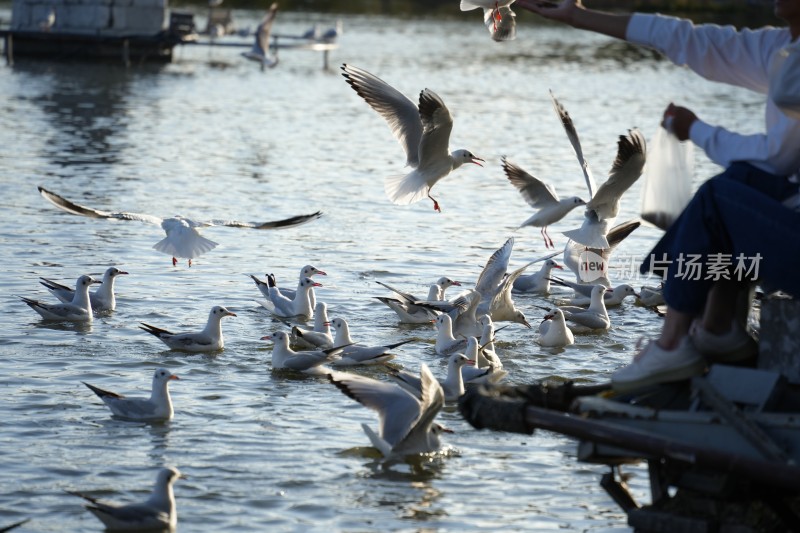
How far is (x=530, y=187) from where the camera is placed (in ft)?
35.3

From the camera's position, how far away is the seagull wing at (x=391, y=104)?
1038cm

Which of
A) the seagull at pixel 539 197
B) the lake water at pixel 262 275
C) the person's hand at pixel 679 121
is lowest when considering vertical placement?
the lake water at pixel 262 275

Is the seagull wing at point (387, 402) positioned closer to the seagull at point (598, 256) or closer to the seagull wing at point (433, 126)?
the seagull wing at point (433, 126)

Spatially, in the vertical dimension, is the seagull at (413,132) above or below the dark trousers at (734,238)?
below

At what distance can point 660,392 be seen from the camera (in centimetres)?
475

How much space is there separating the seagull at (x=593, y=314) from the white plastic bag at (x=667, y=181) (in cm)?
523

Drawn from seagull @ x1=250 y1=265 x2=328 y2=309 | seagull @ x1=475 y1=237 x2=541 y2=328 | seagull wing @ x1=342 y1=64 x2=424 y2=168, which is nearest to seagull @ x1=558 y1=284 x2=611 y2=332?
seagull @ x1=475 y1=237 x2=541 y2=328

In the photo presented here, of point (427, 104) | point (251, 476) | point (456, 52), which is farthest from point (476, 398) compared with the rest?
point (456, 52)

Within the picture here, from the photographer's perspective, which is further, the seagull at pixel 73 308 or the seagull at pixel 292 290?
the seagull at pixel 292 290

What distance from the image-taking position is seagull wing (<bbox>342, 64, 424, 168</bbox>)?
34.0 feet

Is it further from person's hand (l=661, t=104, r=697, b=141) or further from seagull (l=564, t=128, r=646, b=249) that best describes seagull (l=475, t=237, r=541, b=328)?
person's hand (l=661, t=104, r=697, b=141)

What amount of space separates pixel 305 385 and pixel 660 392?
382 cm

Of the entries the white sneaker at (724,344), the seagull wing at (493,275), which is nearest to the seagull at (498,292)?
the seagull wing at (493,275)

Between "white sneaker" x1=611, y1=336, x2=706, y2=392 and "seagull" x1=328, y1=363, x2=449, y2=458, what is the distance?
6.60 ft
